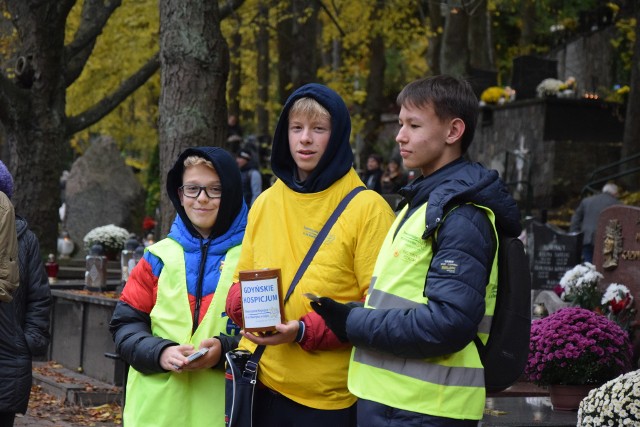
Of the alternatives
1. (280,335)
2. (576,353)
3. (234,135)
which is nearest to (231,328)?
(280,335)

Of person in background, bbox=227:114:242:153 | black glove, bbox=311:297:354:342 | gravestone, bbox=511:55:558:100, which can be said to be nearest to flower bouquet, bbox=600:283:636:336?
black glove, bbox=311:297:354:342

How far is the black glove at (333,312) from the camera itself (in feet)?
13.5

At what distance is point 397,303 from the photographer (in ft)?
12.8

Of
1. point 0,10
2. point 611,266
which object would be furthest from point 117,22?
point 611,266

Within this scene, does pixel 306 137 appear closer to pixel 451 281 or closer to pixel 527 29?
pixel 451 281

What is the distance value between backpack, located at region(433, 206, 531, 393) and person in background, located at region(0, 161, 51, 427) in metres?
3.03

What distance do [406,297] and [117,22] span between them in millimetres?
20924

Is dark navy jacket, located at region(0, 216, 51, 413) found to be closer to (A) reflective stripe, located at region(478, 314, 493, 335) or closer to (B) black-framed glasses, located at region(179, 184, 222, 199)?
(B) black-framed glasses, located at region(179, 184, 222, 199)

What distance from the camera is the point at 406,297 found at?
389 cm

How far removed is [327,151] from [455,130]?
0.75 m

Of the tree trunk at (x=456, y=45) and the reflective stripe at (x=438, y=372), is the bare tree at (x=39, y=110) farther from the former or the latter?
the reflective stripe at (x=438, y=372)

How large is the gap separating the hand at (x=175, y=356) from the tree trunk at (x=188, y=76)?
17.1 feet

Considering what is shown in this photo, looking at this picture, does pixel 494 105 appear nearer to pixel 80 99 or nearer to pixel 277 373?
pixel 80 99

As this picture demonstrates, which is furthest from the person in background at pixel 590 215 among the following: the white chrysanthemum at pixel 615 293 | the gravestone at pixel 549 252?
the white chrysanthemum at pixel 615 293
